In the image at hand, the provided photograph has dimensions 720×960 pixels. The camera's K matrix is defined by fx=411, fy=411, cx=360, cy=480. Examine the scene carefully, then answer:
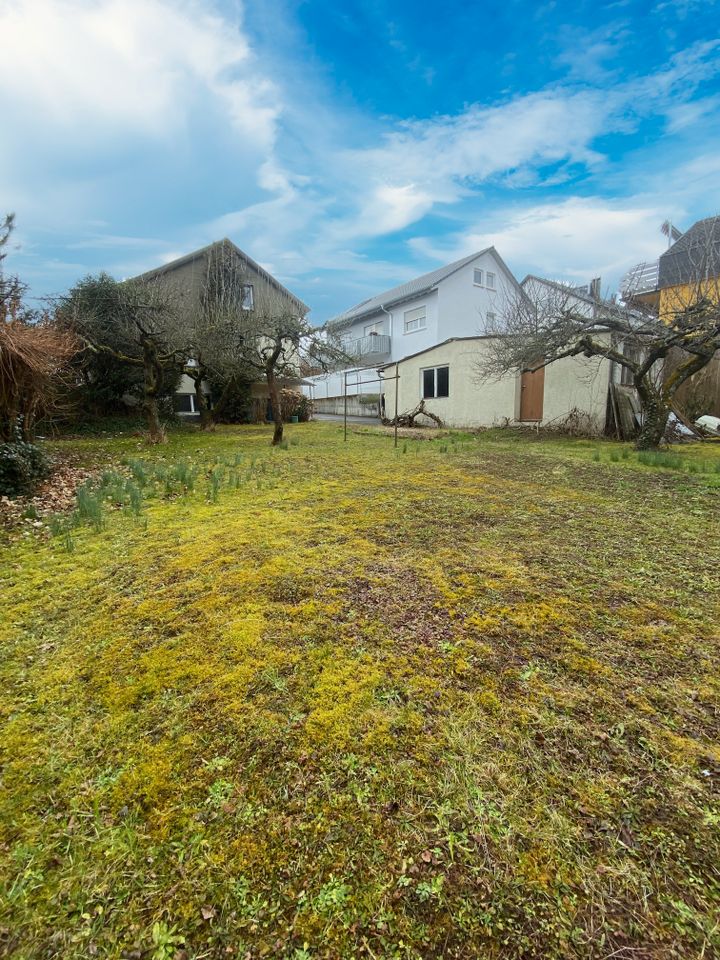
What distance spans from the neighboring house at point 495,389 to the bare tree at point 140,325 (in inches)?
247

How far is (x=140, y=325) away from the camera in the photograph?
9.98 metres

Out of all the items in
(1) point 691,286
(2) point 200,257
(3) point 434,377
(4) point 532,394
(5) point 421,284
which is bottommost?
(4) point 532,394

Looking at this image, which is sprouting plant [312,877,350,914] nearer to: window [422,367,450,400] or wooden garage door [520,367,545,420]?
wooden garage door [520,367,545,420]

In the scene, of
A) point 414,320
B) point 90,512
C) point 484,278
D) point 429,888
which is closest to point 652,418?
point 429,888

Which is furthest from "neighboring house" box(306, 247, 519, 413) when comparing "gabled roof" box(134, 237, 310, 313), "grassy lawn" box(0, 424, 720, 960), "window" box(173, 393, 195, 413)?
"grassy lawn" box(0, 424, 720, 960)

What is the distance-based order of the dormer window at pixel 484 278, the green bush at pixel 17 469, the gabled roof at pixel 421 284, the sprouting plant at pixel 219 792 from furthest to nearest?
the dormer window at pixel 484 278
the gabled roof at pixel 421 284
the green bush at pixel 17 469
the sprouting plant at pixel 219 792

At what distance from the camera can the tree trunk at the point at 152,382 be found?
32.7ft

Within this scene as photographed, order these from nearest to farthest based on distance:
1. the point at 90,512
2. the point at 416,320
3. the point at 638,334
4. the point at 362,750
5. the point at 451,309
A: the point at 362,750 < the point at 90,512 < the point at 638,334 < the point at 451,309 < the point at 416,320

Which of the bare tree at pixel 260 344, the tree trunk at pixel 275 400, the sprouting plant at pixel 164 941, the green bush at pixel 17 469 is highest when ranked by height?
the bare tree at pixel 260 344

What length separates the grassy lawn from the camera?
1.06 metres

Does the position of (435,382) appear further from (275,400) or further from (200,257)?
(200,257)

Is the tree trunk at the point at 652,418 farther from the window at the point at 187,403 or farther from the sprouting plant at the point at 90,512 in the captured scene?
the window at the point at 187,403

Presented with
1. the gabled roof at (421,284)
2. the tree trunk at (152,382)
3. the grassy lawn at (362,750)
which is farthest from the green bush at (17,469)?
the gabled roof at (421,284)

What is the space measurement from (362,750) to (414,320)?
76.3ft
